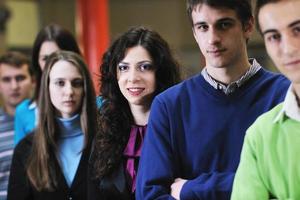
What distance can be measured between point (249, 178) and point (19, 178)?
1555 mm

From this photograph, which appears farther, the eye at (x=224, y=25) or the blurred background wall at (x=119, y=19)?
the blurred background wall at (x=119, y=19)

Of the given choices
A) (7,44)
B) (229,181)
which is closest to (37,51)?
(229,181)

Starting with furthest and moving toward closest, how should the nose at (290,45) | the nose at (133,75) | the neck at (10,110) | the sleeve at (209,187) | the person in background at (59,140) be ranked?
the neck at (10,110) < the person in background at (59,140) < the nose at (133,75) < the sleeve at (209,187) < the nose at (290,45)

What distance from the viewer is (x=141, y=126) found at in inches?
87.9

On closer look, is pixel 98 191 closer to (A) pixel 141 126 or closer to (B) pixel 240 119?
(A) pixel 141 126

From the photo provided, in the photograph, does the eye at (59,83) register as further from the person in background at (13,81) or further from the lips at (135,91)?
the person in background at (13,81)

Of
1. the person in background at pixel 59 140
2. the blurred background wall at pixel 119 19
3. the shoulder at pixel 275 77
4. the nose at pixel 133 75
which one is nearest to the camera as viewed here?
the shoulder at pixel 275 77

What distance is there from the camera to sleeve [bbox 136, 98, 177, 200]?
1761mm

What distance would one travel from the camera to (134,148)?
221cm

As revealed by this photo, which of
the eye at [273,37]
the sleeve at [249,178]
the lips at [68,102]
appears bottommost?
the sleeve at [249,178]

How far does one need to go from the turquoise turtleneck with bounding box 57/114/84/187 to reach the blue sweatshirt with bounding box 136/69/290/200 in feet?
2.54

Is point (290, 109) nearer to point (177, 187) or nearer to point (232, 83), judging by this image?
point (232, 83)

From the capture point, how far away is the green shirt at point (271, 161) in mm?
1339

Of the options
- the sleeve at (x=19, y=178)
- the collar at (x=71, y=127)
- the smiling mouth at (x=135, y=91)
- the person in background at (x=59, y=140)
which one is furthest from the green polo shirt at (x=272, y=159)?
the sleeve at (x=19, y=178)
